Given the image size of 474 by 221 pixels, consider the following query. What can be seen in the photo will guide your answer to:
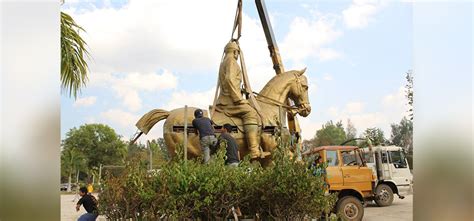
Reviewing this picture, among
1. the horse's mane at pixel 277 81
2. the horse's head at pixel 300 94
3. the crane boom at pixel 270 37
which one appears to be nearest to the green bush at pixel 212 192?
the horse's mane at pixel 277 81

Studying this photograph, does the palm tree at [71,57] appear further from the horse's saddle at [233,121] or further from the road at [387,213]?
the road at [387,213]

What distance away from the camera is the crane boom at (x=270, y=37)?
10336 millimetres

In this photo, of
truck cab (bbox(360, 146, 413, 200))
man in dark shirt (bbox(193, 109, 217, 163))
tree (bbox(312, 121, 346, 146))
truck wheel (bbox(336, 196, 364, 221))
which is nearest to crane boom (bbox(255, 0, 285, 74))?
truck wheel (bbox(336, 196, 364, 221))

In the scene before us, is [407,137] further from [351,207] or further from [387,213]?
[387,213]

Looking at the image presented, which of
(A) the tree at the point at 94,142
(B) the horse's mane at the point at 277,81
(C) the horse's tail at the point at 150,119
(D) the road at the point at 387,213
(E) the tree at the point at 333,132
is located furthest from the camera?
(A) the tree at the point at 94,142

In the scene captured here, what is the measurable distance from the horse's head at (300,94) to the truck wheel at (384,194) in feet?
14.6

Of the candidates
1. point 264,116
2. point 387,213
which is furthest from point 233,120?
point 387,213

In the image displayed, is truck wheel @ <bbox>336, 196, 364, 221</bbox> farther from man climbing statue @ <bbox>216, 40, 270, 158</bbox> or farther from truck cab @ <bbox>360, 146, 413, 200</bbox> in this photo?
truck cab @ <bbox>360, 146, 413, 200</bbox>

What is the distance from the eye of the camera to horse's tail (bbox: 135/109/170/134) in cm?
936

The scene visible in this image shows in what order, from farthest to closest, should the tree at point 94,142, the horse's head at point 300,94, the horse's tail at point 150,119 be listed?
the tree at point 94,142 < the horse's head at point 300,94 < the horse's tail at point 150,119
